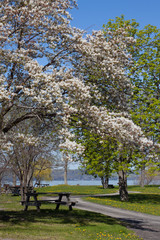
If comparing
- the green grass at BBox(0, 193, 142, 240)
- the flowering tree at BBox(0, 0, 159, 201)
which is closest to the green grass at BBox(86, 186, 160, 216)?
the green grass at BBox(0, 193, 142, 240)

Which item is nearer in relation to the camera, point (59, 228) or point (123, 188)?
point (59, 228)

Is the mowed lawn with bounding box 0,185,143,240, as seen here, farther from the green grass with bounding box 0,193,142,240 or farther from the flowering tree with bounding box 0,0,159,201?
the flowering tree with bounding box 0,0,159,201

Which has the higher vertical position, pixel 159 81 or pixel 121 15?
pixel 121 15

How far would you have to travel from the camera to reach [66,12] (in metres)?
14.7

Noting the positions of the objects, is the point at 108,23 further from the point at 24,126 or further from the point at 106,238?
the point at 106,238

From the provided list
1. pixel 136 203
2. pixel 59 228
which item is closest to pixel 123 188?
pixel 136 203

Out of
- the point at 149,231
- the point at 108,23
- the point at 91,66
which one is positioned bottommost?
the point at 149,231

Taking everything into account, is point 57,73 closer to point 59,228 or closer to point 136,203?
point 59,228

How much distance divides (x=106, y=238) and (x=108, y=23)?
80.4 feet

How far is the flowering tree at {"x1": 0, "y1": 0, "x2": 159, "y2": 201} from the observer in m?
12.1

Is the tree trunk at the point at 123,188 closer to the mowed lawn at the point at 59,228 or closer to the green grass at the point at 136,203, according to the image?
the green grass at the point at 136,203

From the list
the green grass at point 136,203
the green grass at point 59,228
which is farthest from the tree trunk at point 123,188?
the green grass at point 59,228

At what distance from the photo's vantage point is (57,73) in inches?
521

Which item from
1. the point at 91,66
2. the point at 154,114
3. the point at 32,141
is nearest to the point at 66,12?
the point at 91,66
